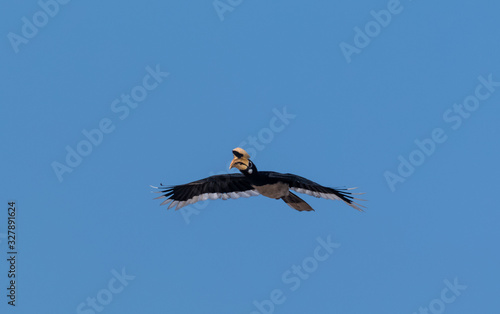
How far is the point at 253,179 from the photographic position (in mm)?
40719

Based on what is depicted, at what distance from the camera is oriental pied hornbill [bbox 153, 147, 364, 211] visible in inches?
1590

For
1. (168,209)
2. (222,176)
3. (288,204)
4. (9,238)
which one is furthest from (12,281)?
(288,204)

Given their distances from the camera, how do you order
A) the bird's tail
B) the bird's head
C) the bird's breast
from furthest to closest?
1. the bird's tail
2. the bird's breast
3. the bird's head

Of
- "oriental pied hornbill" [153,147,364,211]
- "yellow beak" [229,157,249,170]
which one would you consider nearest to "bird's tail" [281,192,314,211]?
"oriental pied hornbill" [153,147,364,211]

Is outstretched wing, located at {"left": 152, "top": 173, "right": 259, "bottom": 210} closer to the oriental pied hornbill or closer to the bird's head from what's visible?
the oriental pied hornbill

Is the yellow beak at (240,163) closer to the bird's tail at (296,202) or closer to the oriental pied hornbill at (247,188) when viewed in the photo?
the oriental pied hornbill at (247,188)

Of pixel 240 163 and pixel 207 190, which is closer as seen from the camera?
pixel 240 163

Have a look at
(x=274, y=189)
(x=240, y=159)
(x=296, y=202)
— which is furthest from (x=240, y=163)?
(x=296, y=202)

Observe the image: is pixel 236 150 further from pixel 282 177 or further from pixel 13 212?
pixel 13 212

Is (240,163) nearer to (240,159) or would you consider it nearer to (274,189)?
(240,159)

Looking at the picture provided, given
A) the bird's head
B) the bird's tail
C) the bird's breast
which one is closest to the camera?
the bird's head

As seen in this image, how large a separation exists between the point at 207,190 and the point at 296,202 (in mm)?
4950

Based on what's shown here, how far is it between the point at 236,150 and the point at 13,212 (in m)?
13.0

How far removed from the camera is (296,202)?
42250mm
